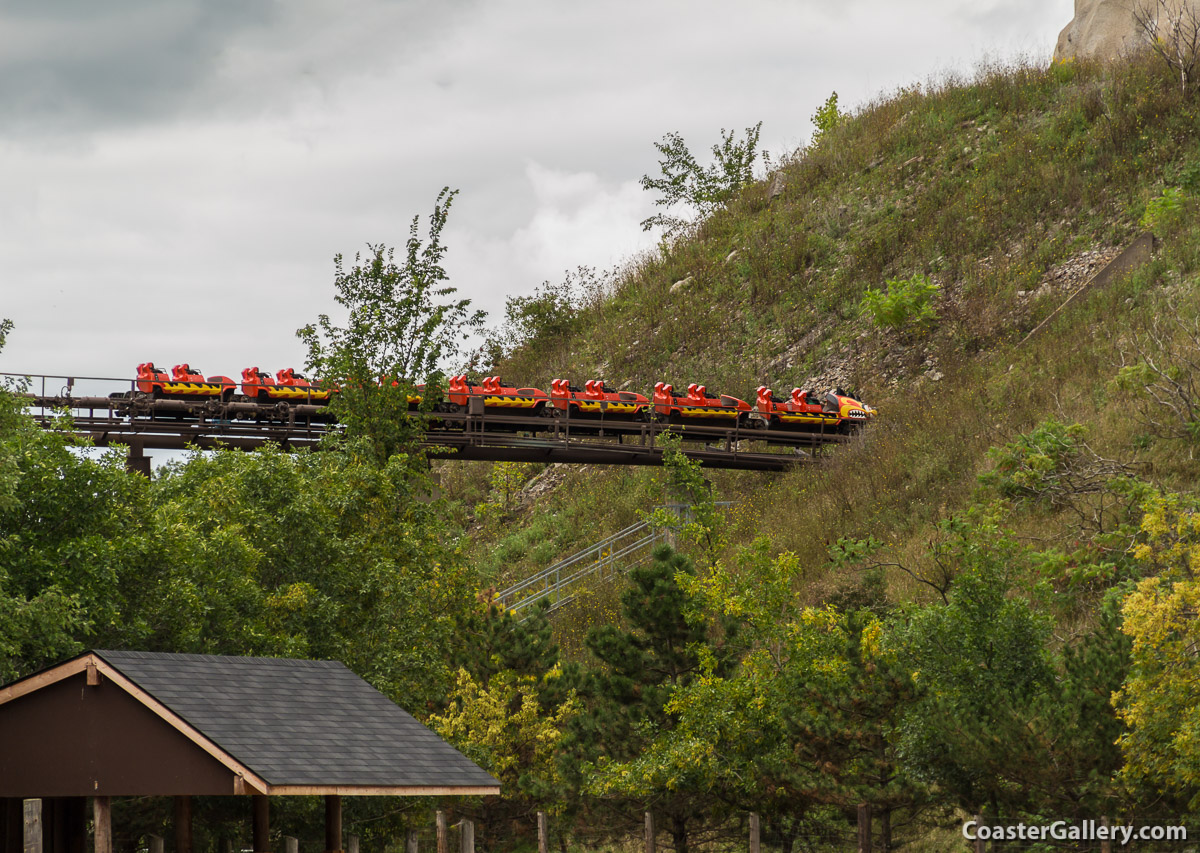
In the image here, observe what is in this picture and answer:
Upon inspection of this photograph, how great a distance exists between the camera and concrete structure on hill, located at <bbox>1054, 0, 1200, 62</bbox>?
201ft

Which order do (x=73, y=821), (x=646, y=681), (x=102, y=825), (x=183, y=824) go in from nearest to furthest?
1. (x=102, y=825)
2. (x=183, y=824)
3. (x=73, y=821)
4. (x=646, y=681)

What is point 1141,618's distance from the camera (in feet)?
53.9

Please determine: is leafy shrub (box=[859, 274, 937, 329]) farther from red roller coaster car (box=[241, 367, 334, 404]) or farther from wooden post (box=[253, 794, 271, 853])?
Result: wooden post (box=[253, 794, 271, 853])

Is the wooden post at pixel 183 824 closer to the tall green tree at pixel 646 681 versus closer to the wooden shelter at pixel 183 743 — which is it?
the wooden shelter at pixel 183 743

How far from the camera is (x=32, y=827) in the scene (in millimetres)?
14461

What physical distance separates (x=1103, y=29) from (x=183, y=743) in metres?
62.3

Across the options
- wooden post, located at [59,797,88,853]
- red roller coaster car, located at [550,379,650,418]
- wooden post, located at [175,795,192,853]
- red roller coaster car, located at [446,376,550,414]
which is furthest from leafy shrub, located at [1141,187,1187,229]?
wooden post, located at [175,795,192,853]

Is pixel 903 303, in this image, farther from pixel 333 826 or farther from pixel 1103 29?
pixel 333 826

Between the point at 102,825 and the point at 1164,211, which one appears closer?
the point at 102,825

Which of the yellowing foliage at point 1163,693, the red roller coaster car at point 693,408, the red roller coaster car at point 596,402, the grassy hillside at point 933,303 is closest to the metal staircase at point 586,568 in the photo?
the grassy hillside at point 933,303

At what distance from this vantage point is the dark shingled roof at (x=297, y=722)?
545 inches

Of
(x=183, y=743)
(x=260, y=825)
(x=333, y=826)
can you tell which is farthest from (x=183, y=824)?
(x=183, y=743)

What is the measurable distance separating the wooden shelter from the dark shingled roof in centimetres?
2

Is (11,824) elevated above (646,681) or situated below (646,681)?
below
